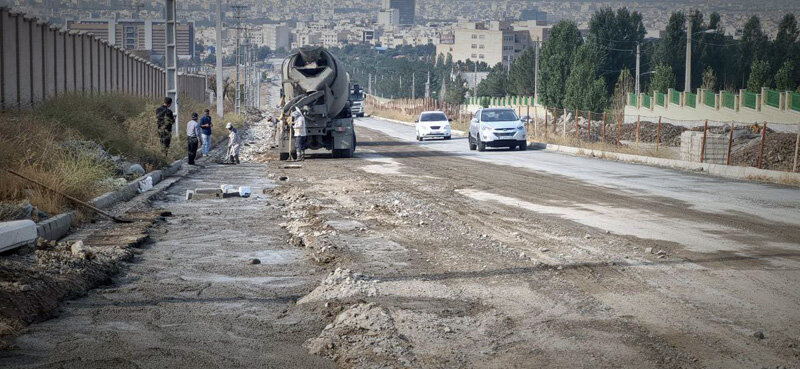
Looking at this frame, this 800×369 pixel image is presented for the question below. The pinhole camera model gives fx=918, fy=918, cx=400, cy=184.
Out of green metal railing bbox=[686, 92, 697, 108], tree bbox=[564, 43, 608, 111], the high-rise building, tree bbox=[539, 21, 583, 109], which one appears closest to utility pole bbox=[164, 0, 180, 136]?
tree bbox=[564, 43, 608, 111]

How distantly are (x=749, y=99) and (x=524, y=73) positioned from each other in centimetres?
6774

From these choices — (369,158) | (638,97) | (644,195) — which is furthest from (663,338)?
(638,97)

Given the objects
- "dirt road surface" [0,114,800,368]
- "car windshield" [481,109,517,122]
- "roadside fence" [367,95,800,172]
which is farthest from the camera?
"car windshield" [481,109,517,122]

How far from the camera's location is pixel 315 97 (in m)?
31.3

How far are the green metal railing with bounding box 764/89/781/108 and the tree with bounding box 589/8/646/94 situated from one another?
134ft

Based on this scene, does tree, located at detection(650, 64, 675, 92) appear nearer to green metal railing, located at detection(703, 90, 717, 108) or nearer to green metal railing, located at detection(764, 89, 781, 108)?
green metal railing, located at detection(703, 90, 717, 108)

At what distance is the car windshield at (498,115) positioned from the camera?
39.0m

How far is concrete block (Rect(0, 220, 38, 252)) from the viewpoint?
31.8 feet

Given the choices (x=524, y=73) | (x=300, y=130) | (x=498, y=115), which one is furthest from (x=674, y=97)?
(x=524, y=73)

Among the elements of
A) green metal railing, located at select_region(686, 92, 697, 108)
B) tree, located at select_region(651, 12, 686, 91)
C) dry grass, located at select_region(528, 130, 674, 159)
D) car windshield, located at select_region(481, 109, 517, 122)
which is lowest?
dry grass, located at select_region(528, 130, 674, 159)

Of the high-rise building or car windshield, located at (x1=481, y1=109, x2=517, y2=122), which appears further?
the high-rise building

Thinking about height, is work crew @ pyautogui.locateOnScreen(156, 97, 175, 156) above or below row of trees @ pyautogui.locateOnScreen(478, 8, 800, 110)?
below

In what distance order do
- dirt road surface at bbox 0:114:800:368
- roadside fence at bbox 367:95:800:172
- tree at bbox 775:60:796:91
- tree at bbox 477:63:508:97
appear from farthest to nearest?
tree at bbox 477:63:508:97
tree at bbox 775:60:796:91
roadside fence at bbox 367:95:800:172
dirt road surface at bbox 0:114:800:368

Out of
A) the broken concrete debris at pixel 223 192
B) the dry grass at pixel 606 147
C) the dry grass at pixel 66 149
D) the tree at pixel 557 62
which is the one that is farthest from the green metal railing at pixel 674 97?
the broken concrete debris at pixel 223 192
